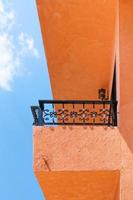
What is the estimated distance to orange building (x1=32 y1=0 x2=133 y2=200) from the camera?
6180mm

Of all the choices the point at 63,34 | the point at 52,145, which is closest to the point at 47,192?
the point at 52,145

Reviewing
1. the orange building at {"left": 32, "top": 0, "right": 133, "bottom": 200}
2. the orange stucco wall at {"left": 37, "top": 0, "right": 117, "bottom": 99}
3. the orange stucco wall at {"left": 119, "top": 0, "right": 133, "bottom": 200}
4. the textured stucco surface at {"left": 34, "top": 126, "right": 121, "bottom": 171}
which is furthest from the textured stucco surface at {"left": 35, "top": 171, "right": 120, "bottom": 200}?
the orange stucco wall at {"left": 37, "top": 0, "right": 117, "bottom": 99}

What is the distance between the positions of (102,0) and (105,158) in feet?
10.2

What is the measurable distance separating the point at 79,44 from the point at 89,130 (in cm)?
323

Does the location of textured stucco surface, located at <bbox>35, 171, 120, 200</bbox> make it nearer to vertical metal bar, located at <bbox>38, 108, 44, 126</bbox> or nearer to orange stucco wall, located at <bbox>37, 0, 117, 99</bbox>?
vertical metal bar, located at <bbox>38, 108, 44, 126</bbox>

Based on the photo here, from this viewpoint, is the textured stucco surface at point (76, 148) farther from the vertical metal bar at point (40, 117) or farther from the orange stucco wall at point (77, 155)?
the vertical metal bar at point (40, 117)

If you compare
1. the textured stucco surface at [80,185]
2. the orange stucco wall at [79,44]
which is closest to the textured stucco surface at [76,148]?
the textured stucco surface at [80,185]

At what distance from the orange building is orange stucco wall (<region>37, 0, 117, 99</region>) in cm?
2

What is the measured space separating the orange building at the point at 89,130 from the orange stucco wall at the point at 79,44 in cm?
2

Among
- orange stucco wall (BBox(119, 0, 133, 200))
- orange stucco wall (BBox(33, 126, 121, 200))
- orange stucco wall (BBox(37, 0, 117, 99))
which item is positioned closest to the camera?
orange stucco wall (BBox(119, 0, 133, 200))

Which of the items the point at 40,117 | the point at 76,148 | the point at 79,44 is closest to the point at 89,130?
the point at 76,148

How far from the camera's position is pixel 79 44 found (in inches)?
360

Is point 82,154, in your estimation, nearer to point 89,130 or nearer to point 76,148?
point 76,148

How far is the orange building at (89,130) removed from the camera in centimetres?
618
